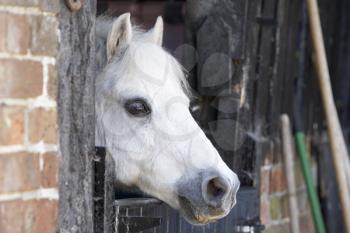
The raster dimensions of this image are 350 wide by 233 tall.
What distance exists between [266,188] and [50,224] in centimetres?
220

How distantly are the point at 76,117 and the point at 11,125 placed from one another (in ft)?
0.98

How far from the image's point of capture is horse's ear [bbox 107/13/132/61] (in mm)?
2711

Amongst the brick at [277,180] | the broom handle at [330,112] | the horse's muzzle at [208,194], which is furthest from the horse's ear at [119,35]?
the brick at [277,180]

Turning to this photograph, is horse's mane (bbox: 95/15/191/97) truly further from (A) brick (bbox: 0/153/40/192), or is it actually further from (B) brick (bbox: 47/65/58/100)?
(A) brick (bbox: 0/153/40/192)

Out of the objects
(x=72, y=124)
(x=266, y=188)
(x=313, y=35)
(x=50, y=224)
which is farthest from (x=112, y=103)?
(x=266, y=188)

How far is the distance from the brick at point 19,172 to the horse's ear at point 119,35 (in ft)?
2.67

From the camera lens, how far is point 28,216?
6.59ft

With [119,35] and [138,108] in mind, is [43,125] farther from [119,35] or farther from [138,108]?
[119,35]

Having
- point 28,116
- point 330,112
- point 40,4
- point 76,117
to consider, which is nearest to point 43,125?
point 28,116

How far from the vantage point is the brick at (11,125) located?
194cm

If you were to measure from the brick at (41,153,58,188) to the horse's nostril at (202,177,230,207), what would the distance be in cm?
54

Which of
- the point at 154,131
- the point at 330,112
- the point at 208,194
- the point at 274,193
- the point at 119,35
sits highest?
the point at 119,35

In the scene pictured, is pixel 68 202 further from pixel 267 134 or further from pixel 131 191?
pixel 267 134

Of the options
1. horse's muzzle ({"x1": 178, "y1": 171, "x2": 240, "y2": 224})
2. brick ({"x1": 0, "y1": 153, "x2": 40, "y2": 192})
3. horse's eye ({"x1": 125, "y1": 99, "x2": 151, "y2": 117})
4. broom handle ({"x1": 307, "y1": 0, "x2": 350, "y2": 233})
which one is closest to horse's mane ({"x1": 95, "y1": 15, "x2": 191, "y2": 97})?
horse's eye ({"x1": 125, "y1": 99, "x2": 151, "y2": 117})
